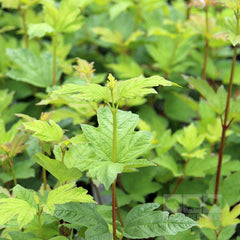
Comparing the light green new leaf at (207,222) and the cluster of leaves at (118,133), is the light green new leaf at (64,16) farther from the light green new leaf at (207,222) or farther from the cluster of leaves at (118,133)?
the light green new leaf at (207,222)

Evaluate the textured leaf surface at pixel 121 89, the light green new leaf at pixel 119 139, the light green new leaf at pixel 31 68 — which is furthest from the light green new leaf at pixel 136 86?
the light green new leaf at pixel 31 68

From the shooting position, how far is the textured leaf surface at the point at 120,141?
31.3 inches

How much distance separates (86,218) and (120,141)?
0.22 meters

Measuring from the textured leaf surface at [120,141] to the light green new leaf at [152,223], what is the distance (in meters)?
0.14

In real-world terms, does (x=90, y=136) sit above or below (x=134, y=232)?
above

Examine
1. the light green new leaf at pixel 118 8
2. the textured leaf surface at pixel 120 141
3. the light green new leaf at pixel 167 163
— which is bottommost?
the light green new leaf at pixel 167 163

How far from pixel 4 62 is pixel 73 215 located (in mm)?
1133

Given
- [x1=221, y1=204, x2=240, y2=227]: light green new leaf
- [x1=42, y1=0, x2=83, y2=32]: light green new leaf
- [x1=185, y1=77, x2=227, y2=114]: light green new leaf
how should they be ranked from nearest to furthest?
[x1=221, y1=204, x2=240, y2=227]: light green new leaf < [x1=185, y1=77, x2=227, y2=114]: light green new leaf < [x1=42, y1=0, x2=83, y2=32]: light green new leaf

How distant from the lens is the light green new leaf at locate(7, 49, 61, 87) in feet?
4.97

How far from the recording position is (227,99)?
1.15 meters

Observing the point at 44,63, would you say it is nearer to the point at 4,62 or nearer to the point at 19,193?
the point at 4,62

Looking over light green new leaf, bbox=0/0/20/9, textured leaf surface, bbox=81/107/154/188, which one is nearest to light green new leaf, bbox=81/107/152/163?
textured leaf surface, bbox=81/107/154/188

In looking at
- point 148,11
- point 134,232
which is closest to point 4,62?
point 148,11

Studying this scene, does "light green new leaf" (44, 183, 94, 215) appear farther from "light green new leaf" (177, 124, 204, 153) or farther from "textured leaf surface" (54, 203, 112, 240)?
"light green new leaf" (177, 124, 204, 153)
